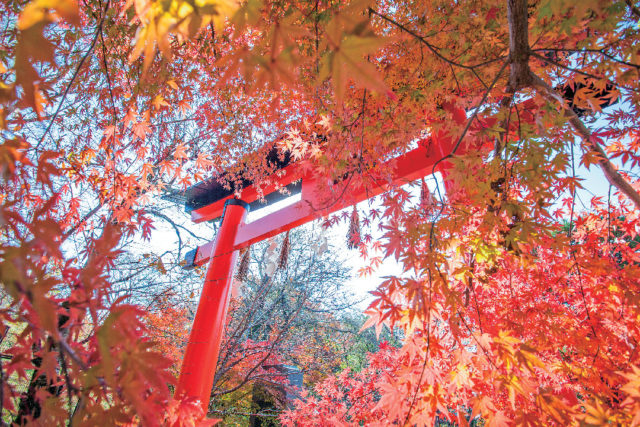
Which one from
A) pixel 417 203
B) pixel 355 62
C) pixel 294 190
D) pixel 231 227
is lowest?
pixel 355 62

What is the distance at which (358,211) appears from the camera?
8.74 feet

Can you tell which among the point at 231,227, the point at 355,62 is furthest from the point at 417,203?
the point at 231,227

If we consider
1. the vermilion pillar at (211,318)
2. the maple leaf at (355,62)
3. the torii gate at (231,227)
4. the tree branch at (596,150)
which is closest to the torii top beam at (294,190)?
the torii gate at (231,227)

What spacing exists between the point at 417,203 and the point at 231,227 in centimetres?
288

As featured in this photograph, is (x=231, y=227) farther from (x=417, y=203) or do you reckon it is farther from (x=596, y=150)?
(x=596, y=150)

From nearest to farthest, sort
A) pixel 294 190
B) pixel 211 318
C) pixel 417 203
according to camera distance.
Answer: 1. pixel 417 203
2. pixel 211 318
3. pixel 294 190

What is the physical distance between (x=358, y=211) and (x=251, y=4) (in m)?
2.11

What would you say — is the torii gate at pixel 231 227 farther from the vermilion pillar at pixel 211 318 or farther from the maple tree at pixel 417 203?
the maple tree at pixel 417 203

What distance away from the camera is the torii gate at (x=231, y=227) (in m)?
2.64

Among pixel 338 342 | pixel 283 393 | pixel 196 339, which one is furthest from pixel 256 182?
pixel 338 342

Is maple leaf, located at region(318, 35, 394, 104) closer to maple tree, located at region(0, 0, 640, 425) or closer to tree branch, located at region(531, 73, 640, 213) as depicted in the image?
maple tree, located at region(0, 0, 640, 425)

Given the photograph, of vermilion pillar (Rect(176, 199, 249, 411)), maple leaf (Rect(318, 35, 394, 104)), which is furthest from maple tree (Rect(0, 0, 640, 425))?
vermilion pillar (Rect(176, 199, 249, 411))

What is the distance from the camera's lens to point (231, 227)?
3.90 metres

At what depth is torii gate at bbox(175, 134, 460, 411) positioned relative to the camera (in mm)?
2637
